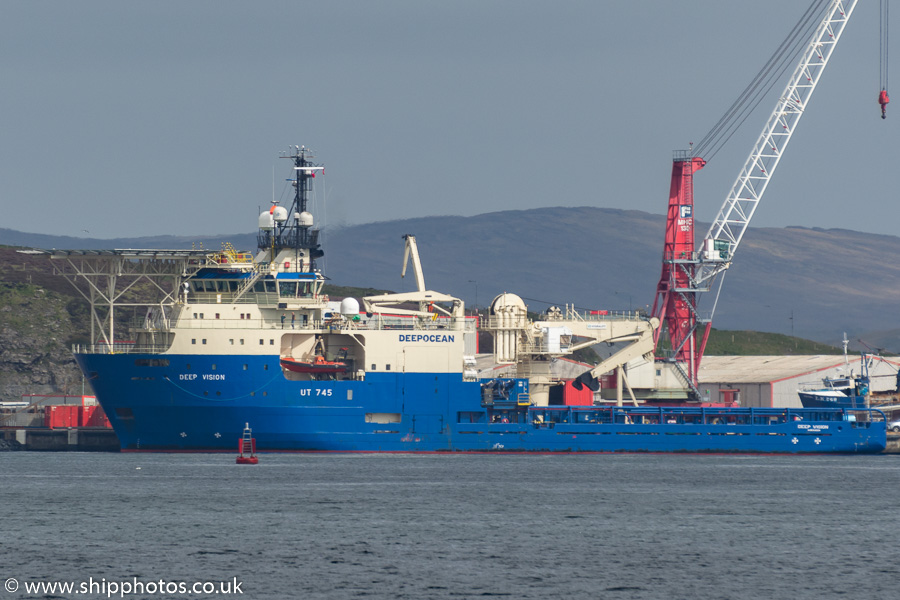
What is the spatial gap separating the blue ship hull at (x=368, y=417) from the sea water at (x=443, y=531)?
5.44 ft

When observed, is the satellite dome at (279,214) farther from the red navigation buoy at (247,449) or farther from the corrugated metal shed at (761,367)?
the corrugated metal shed at (761,367)

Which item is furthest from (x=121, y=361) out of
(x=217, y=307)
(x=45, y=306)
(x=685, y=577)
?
(x=45, y=306)

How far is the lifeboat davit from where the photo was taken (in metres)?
64.9

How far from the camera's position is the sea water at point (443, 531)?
3350 centimetres

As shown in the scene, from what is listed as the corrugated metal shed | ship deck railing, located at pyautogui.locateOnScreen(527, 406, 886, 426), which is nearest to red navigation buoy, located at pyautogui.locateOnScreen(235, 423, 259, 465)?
ship deck railing, located at pyautogui.locateOnScreen(527, 406, 886, 426)

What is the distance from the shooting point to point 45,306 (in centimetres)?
12300

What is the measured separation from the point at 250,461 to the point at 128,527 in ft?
66.6

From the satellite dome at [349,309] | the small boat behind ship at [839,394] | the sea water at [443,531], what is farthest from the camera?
the small boat behind ship at [839,394]

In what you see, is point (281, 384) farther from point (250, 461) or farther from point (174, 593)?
point (174, 593)

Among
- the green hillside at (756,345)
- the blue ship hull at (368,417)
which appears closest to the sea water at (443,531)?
the blue ship hull at (368,417)

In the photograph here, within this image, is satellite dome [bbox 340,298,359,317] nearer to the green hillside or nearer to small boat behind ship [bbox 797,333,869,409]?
small boat behind ship [bbox 797,333,869,409]

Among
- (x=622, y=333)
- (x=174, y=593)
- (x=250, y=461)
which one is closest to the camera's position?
(x=174, y=593)

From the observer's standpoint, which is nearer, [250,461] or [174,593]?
[174,593]

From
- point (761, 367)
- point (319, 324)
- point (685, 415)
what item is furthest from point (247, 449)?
point (761, 367)
